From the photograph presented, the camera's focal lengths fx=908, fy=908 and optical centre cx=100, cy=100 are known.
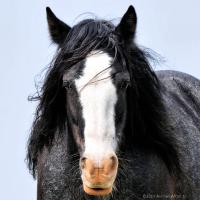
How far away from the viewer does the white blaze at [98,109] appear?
6898mm

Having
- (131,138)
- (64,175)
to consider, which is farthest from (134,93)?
(64,175)

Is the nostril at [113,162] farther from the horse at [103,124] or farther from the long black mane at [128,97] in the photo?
the long black mane at [128,97]

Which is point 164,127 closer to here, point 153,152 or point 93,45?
point 153,152

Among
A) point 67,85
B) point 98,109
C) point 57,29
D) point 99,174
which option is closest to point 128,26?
point 57,29

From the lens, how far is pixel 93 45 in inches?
295

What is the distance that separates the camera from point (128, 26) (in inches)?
307

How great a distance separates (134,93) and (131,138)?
1.35 feet

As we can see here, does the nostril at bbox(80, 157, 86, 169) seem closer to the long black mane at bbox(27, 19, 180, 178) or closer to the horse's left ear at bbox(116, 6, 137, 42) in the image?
the long black mane at bbox(27, 19, 180, 178)

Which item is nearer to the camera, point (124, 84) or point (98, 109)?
point (98, 109)

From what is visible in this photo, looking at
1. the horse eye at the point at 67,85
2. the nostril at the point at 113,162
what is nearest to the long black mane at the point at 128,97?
the horse eye at the point at 67,85

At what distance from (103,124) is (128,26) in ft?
3.81

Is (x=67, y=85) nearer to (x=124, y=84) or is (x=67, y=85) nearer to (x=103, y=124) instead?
(x=124, y=84)

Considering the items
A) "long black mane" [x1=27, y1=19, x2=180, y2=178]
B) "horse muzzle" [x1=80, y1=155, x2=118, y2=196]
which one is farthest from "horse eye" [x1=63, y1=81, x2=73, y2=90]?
"horse muzzle" [x1=80, y1=155, x2=118, y2=196]

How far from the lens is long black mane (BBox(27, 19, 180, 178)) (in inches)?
298
